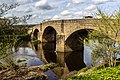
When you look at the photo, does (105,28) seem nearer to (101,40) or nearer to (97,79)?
(101,40)

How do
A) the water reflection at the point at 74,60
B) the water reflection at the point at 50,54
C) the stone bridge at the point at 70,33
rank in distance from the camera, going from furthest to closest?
the stone bridge at the point at 70,33
the water reflection at the point at 50,54
the water reflection at the point at 74,60

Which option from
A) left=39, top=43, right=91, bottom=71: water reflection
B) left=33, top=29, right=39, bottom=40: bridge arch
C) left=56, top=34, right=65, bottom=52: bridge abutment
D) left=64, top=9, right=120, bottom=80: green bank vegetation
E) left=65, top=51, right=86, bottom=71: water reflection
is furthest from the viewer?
left=33, top=29, right=39, bottom=40: bridge arch

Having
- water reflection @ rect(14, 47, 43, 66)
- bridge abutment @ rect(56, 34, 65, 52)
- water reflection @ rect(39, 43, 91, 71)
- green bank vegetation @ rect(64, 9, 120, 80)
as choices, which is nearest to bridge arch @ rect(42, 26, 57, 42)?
bridge abutment @ rect(56, 34, 65, 52)

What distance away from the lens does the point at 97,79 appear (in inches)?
984

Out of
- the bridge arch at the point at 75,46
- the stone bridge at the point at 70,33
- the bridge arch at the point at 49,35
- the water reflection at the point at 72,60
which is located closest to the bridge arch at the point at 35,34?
the bridge arch at the point at 49,35

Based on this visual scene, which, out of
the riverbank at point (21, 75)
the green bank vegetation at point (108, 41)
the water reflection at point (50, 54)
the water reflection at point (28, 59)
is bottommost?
the water reflection at point (50, 54)

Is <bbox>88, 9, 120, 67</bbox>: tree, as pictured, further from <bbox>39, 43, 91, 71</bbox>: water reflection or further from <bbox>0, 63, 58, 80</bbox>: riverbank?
<bbox>39, 43, 91, 71</bbox>: water reflection

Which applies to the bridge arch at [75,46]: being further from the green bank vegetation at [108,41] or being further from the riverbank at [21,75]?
the green bank vegetation at [108,41]

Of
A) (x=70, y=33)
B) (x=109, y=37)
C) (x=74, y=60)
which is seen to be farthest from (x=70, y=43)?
(x=109, y=37)

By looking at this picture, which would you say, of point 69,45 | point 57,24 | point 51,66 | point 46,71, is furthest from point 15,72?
point 57,24

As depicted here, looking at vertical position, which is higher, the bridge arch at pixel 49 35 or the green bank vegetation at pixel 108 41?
the green bank vegetation at pixel 108 41

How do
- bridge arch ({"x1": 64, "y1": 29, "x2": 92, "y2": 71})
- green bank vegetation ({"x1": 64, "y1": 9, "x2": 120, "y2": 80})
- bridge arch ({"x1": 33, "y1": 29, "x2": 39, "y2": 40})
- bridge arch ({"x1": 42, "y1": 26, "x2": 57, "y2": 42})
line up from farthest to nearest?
bridge arch ({"x1": 33, "y1": 29, "x2": 39, "y2": 40}) < bridge arch ({"x1": 42, "y1": 26, "x2": 57, "y2": 42}) < bridge arch ({"x1": 64, "y1": 29, "x2": 92, "y2": 71}) < green bank vegetation ({"x1": 64, "y1": 9, "x2": 120, "y2": 80})

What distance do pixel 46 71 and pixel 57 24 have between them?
26.8 metres

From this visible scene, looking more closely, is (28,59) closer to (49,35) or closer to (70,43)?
(70,43)
